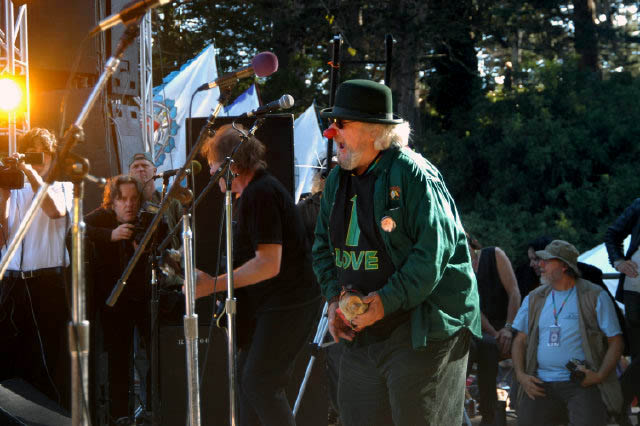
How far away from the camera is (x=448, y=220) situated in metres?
3.11

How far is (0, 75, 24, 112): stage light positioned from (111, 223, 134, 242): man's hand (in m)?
1.57

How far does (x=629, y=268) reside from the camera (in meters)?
6.40

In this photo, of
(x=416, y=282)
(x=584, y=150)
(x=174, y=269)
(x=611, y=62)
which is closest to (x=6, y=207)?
(x=174, y=269)

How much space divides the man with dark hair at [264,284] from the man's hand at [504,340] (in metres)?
2.96

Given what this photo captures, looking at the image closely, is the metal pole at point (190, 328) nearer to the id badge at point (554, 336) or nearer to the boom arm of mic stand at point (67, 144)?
the boom arm of mic stand at point (67, 144)

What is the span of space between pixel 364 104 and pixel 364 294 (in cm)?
74

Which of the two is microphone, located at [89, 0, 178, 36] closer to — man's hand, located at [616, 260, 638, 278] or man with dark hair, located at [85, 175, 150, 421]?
man with dark hair, located at [85, 175, 150, 421]

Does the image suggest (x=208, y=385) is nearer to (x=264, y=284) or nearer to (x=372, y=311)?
(x=264, y=284)

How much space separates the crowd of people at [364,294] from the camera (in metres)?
3.07

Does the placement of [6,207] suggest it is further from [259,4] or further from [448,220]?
[259,4]

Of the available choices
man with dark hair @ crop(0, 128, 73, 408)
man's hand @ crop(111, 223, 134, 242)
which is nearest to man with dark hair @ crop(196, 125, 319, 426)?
man's hand @ crop(111, 223, 134, 242)

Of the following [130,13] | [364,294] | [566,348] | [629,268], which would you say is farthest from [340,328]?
[629,268]

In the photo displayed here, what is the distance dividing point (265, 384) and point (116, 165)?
17.3 ft

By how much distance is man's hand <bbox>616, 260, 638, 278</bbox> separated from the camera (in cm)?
638
